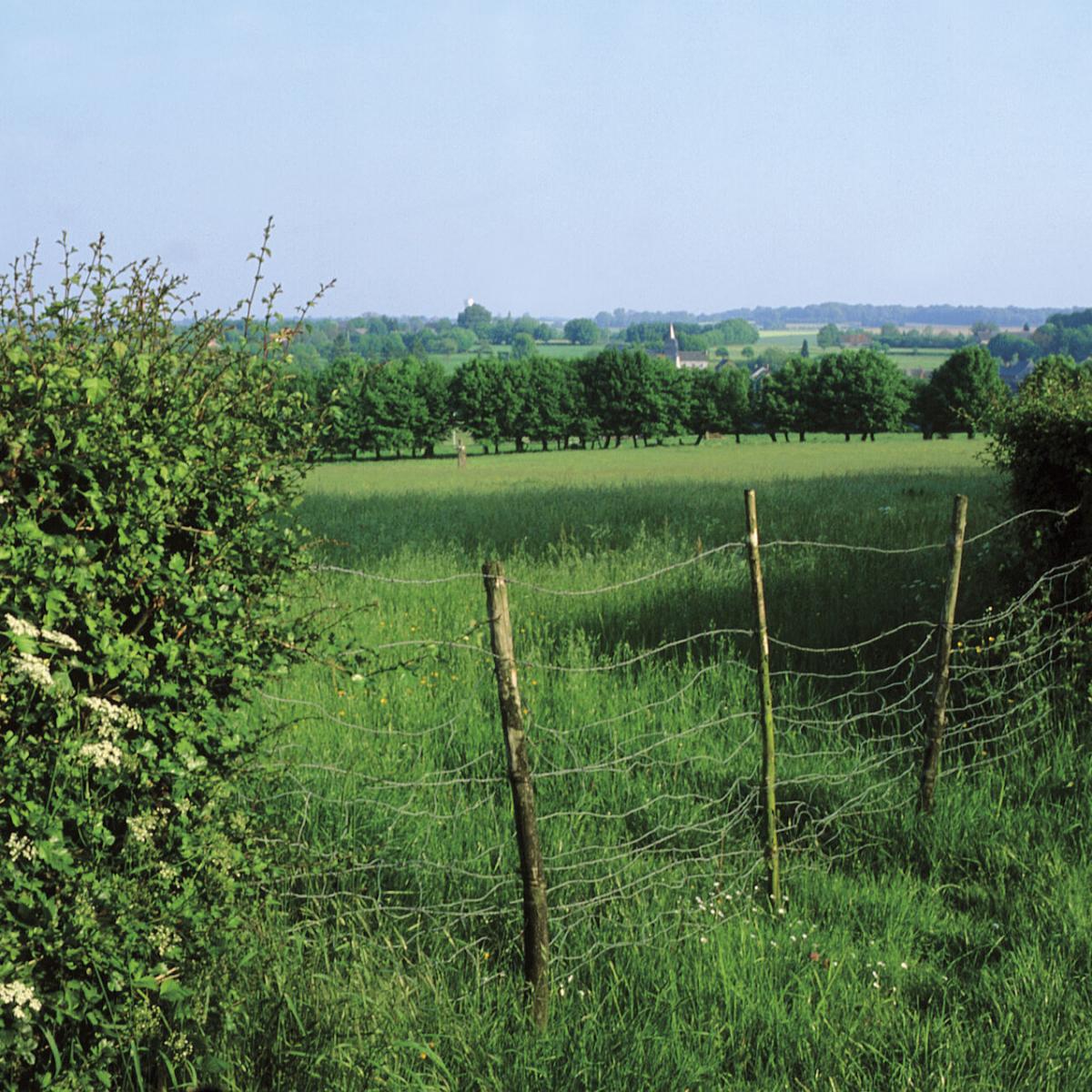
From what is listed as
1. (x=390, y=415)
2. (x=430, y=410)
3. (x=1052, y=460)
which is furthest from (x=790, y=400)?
(x=1052, y=460)

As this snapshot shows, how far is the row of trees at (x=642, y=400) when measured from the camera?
88.1 meters

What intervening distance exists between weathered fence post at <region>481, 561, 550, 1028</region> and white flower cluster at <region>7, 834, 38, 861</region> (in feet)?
5.55

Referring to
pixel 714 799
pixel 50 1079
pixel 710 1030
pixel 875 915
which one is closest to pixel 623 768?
pixel 714 799

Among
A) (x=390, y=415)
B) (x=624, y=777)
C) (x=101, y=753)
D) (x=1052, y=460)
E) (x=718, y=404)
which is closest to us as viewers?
(x=101, y=753)

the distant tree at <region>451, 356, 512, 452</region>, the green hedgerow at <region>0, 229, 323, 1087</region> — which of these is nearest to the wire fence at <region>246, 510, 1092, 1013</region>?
the green hedgerow at <region>0, 229, 323, 1087</region>

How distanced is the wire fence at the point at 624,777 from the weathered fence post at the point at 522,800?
41 mm

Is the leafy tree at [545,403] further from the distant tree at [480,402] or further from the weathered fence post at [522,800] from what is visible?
the weathered fence post at [522,800]

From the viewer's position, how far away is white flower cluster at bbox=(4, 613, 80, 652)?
134 inches

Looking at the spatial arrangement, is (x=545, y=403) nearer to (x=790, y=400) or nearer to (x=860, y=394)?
(x=790, y=400)

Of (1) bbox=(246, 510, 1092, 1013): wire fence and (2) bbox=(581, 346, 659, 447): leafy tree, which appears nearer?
(1) bbox=(246, 510, 1092, 1013): wire fence

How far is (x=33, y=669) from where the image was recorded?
3406mm

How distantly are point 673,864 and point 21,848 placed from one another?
10.6 ft

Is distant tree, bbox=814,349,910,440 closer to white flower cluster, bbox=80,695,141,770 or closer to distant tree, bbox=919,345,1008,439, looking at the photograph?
distant tree, bbox=919,345,1008,439

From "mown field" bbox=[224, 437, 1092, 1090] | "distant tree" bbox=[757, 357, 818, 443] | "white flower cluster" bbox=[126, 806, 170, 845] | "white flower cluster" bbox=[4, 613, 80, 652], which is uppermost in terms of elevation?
"distant tree" bbox=[757, 357, 818, 443]
